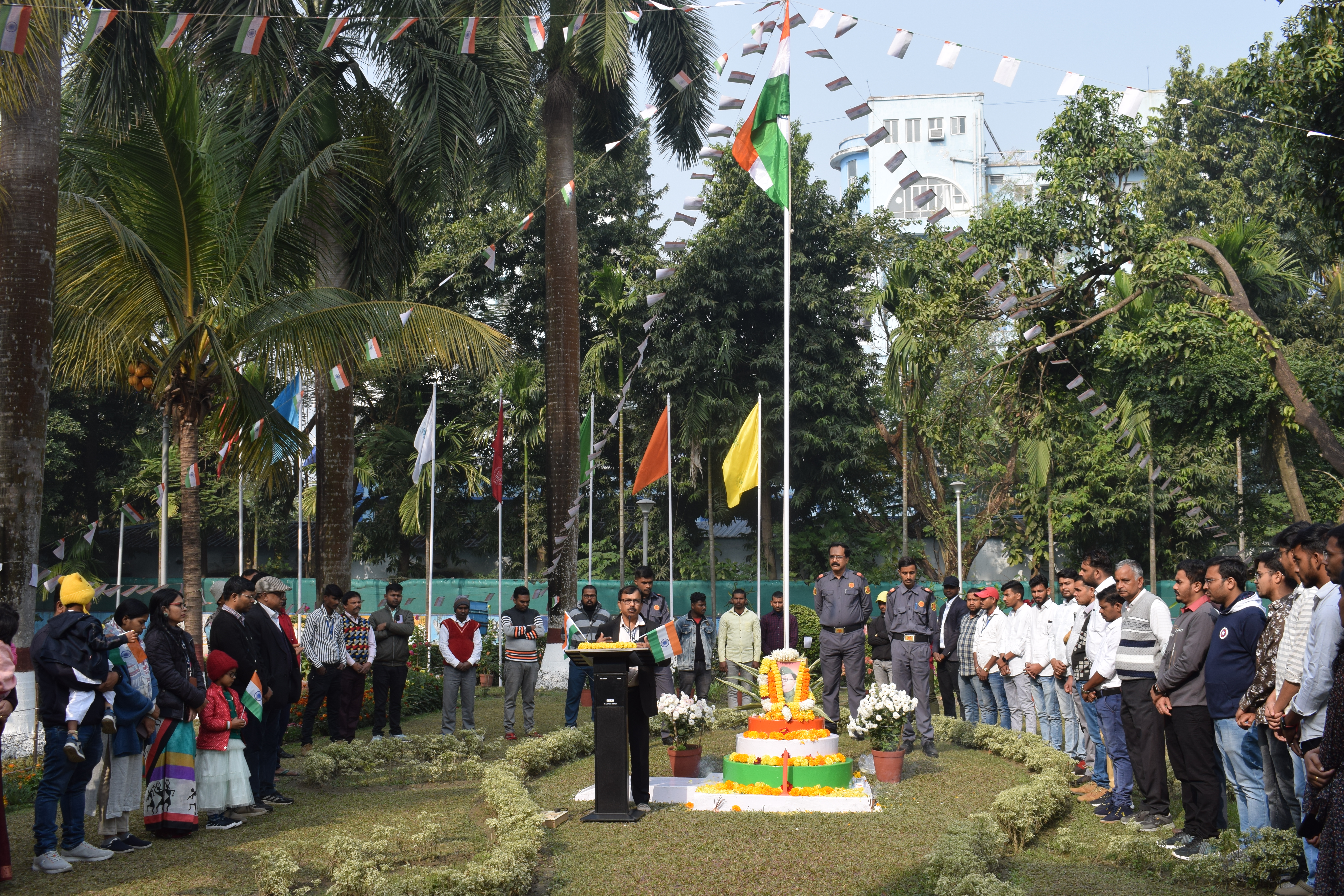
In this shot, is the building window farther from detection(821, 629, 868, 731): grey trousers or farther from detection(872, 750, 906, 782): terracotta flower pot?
detection(872, 750, 906, 782): terracotta flower pot

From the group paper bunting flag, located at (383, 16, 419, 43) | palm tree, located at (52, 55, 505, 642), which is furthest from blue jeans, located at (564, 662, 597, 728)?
paper bunting flag, located at (383, 16, 419, 43)

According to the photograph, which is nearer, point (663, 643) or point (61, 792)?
point (61, 792)

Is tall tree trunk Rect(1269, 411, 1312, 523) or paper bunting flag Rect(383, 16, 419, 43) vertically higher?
paper bunting flag Rect(383, 16, 419, 43)

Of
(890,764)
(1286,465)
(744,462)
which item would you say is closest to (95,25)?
(744,462)

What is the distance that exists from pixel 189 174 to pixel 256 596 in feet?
16.1

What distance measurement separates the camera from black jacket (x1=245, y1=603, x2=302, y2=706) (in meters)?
9.88

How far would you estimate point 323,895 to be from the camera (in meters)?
6.62

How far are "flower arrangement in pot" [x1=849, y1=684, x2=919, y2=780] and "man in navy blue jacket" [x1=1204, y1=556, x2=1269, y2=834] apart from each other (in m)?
3.26

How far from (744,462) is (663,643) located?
490 centimetres


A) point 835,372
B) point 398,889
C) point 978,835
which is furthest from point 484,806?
point 835,372

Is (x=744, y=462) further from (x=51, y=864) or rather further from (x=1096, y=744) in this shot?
(x=51, y=864)

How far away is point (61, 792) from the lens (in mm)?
7543

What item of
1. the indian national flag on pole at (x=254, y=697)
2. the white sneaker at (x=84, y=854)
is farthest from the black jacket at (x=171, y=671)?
the white sneaker at (x=84, y=854)

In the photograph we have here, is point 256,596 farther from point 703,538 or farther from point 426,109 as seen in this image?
point 703,538
